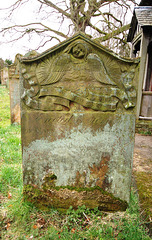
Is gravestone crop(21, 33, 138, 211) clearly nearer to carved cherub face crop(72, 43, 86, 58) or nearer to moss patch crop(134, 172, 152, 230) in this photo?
carved cherub face crop(72, 43, 86, 58)

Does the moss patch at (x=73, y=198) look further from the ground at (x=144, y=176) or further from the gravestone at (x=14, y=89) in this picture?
the gravestone at (x=14, y=89)

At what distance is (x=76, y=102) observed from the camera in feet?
6.73

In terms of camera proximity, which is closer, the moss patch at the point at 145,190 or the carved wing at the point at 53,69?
the carved wing at the point at 53,69

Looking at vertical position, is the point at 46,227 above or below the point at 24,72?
below

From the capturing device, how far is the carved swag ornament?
198 centimetres

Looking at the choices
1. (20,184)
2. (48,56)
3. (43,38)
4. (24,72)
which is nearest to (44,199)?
(20,184)

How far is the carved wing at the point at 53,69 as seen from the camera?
6.57ft

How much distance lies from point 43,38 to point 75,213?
12767mm

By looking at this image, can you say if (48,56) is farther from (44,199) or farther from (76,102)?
(44,199)

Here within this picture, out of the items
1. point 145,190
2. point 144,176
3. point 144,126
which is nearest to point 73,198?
point 145,190

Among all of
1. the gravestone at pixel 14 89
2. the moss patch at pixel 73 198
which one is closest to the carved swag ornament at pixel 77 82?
the moss patch at pixel 73 198

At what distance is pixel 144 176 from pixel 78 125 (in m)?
1.61

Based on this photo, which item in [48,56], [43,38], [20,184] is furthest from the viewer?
[43,38]

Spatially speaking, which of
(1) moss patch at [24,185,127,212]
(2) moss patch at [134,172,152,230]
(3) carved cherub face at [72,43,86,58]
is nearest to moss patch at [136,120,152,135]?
(2) moss patch at [134,172,152,230]
